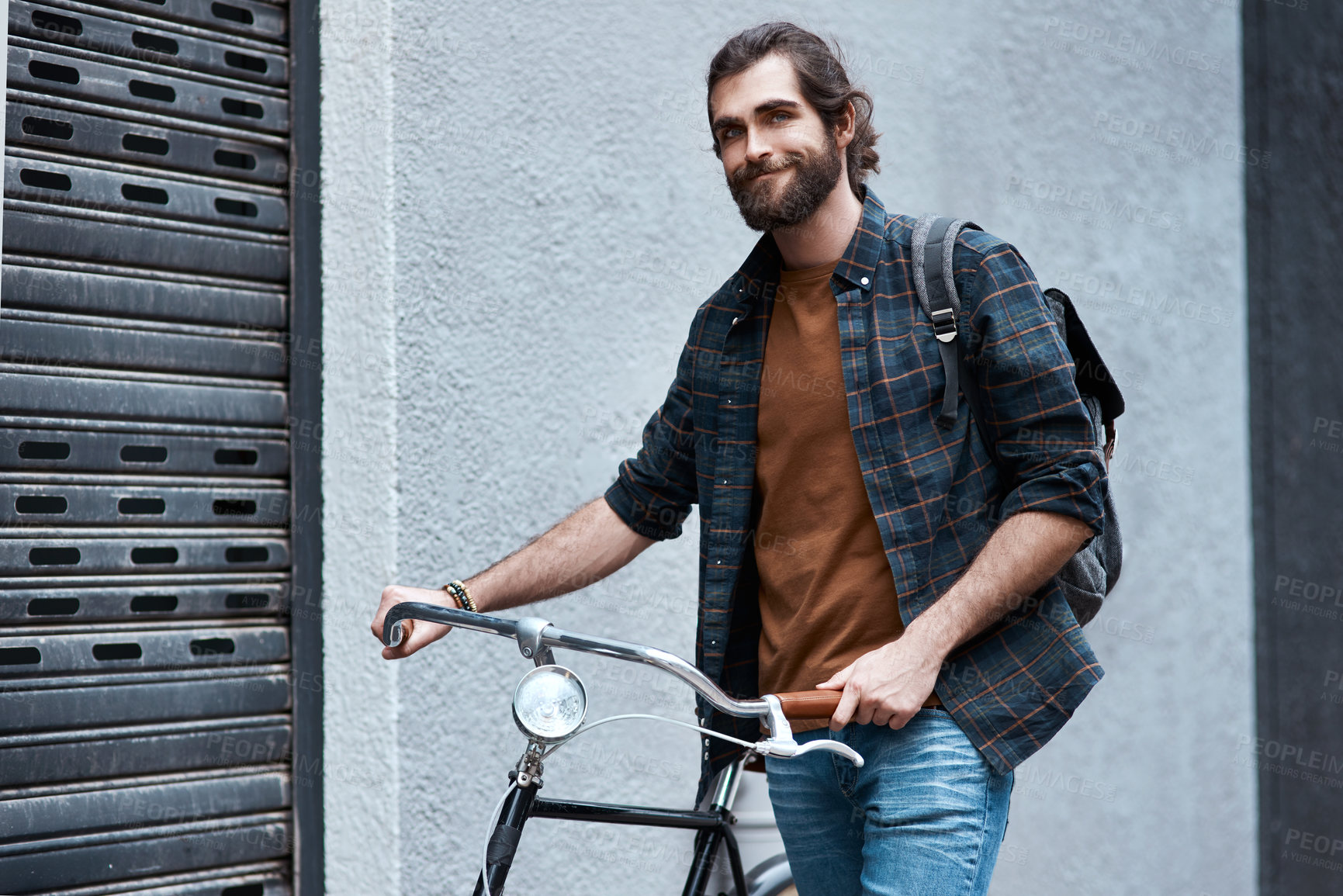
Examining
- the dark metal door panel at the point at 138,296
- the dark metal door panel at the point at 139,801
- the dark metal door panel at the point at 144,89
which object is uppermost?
the dark metal door panel at the point at 144,89

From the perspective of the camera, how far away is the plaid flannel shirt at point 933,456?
2.01 m

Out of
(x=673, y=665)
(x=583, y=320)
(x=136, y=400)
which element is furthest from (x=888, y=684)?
(x=136, y=400)

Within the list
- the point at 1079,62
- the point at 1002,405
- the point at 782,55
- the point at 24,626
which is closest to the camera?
the point at 1002,405

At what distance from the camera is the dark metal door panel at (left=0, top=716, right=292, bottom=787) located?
2744 mm

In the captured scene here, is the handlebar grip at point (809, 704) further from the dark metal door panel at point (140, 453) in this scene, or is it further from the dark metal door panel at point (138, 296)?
the dark metal door panel at point (138, 296)

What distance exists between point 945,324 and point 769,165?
16.2 inches

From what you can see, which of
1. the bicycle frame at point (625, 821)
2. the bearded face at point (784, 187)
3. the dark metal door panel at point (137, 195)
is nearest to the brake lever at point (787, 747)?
the bicycle frame at point (625, 821)

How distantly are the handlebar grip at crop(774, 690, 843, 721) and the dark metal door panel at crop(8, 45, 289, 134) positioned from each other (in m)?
2.15

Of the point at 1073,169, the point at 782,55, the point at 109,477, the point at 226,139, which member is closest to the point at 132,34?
the point at 226,139

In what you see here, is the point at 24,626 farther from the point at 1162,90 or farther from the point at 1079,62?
the point at 1162,90

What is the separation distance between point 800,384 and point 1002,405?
37 centimetres

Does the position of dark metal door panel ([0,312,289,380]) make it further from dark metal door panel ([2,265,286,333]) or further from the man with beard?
the man with beard

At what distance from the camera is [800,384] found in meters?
2.25

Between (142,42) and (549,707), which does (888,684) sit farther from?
(142,42)
